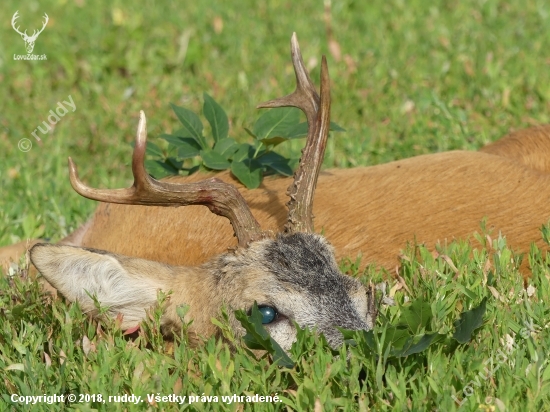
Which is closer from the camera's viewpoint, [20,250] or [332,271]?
[332,271]

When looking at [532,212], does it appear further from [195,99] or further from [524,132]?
[195,99]

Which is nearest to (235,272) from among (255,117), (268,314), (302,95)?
(268,314)

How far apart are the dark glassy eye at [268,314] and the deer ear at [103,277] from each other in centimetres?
54

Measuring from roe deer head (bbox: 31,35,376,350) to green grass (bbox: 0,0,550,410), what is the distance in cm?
17

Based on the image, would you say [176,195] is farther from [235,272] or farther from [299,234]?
[299,234]

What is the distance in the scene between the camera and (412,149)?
257 inches

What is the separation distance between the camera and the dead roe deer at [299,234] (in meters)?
3.86

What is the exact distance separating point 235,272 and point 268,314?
0.90 feet

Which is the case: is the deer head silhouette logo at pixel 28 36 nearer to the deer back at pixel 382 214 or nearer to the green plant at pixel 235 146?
the green plant at pixel 235 146

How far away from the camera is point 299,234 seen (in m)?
3.98

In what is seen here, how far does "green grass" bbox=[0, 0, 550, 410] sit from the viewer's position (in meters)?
3.31

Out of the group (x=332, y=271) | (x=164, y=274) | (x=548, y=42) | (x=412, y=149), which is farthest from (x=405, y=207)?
(x=548, y=42)

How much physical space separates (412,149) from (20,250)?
2796 millimetres
